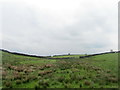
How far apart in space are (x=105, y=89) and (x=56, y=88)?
5.01m

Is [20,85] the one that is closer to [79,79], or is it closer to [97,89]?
[79,79]

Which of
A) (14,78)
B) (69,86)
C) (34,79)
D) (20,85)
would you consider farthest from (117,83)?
(14,78)

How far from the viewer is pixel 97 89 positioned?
1241 cm

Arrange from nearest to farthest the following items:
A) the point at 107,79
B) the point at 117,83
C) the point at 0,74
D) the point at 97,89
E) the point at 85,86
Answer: the point at 97,89 < the point at 85,86 < the point at 117,83 < the point at 107,79 < the point at 0,74

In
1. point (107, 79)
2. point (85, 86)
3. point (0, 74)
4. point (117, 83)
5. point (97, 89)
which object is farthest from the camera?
point (0, 74)

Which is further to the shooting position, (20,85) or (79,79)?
(79,79)

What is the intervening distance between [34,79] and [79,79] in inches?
232

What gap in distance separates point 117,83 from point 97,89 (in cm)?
372

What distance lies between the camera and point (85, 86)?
13.4 metres

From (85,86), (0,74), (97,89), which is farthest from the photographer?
(0,74)

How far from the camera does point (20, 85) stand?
46.1 feet

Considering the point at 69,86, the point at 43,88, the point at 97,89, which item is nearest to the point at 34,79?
the point at 43,88

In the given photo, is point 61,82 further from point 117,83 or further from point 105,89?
point 117,83

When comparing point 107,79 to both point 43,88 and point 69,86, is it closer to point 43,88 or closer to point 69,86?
point 69,86
